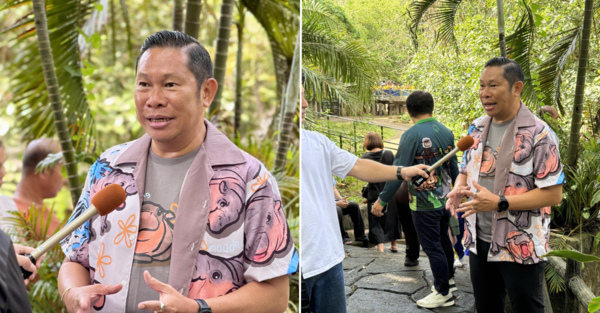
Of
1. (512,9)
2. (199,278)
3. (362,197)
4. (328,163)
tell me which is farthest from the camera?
(512,9)

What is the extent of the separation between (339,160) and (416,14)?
618 mm

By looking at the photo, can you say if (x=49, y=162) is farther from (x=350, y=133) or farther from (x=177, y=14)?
(x=350, y=133)

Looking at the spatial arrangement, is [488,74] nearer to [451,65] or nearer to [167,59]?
[451,65]

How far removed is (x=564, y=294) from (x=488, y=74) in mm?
1049

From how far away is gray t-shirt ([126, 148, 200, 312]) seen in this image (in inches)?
38.4

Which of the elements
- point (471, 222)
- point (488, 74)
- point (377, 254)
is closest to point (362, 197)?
point (377, 254)

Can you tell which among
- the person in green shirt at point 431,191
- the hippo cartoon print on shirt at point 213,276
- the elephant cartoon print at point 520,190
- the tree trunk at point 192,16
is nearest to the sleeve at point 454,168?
the person in green shirt at point 431,191

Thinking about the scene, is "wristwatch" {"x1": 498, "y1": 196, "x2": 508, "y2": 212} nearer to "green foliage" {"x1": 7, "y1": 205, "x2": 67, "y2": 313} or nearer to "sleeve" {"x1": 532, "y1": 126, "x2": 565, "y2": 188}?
"sleeve" {"x1": 532, "y1": 126, "x2": 565, "y2": 188}

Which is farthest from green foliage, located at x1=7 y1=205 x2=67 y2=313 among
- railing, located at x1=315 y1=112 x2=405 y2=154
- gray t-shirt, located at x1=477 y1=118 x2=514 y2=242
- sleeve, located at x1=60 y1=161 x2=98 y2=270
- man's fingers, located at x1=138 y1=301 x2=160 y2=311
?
gray t-shirt, located at x1=477 y1=118 x2=514 y2=242

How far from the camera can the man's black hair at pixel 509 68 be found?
5.60ft

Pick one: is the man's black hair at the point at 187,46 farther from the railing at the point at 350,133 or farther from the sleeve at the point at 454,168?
the sleeve at the point at 454,168

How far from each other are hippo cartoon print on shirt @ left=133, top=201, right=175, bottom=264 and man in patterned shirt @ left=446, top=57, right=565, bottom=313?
3.18 ft

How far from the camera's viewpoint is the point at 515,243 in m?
1.67

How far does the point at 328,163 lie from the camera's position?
1320 mm
